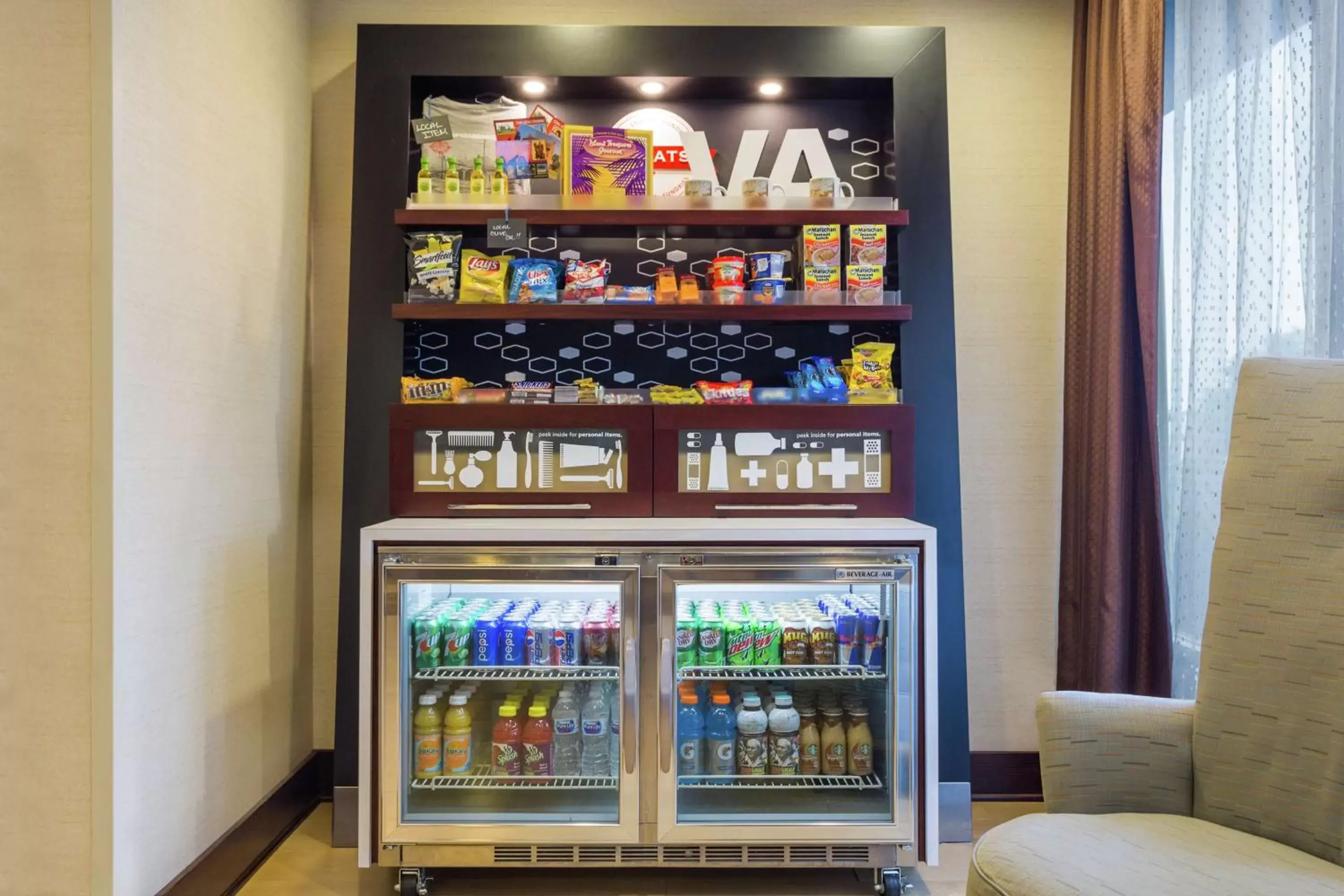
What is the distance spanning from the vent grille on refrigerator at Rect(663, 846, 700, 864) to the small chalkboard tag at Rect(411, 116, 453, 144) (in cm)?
217

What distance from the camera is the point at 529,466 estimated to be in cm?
260

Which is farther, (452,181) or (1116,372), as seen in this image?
(452,181)

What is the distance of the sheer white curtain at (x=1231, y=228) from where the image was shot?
5.86 feet

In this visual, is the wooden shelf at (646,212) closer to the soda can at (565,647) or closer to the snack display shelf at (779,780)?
the soda can at (565,647)

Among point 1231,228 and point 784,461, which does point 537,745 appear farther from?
point 1231,228

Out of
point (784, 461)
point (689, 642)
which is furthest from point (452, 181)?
point (689, 642)

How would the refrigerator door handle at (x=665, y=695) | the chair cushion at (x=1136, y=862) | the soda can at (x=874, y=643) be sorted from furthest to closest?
1. the soda can at (x=874, y=643)
2. the refrigerator door handle at (x=665, y=695)
3. the chair cushion at (x=1136, y=862)

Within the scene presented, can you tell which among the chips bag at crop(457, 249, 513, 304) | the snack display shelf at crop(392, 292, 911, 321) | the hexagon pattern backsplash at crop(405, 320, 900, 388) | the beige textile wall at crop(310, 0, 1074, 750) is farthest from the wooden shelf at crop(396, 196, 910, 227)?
the beige textile wall at crop(310, 0, 1074, 750)

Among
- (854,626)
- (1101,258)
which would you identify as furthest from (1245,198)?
(854,626)

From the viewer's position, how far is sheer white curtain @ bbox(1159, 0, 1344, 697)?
179 centimetres

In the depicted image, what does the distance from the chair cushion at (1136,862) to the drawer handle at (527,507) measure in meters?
1.47

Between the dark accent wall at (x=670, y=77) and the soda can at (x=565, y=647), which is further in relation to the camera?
the dark accent wall at (x=670, y=77)

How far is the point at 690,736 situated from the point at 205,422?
1.55m
